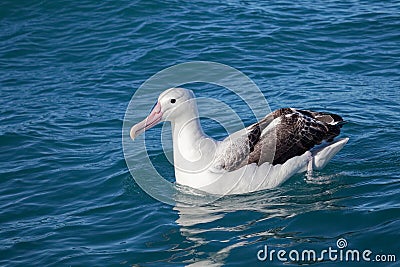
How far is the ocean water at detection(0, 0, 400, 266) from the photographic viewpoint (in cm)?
856

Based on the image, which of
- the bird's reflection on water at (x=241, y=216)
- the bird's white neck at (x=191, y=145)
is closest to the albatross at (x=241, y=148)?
the bird's white neck at (x=191, y=145)

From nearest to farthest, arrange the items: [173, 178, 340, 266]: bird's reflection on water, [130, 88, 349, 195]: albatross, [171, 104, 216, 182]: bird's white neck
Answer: [173, 178, 340, 266]: bird's reflection on water → [130, 88, 349, 195]: albatross → [171, 104, 216, 182]: bird's white neck

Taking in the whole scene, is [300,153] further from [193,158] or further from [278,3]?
[278,3]

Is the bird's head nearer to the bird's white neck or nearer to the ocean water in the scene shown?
the bird's white neck

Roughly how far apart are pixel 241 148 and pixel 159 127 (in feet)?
9.65

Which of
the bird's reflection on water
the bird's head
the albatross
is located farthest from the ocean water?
the bird's head

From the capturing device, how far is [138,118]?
12664mm

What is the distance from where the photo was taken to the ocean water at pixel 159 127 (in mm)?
8562

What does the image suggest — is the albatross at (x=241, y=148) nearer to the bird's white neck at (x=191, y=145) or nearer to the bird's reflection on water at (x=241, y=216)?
the bird's white neck at (x=191, y=145)

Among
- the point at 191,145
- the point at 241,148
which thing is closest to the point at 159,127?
the point at 191,145

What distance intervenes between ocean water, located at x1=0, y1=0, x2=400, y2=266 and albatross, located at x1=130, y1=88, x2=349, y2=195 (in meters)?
0.20

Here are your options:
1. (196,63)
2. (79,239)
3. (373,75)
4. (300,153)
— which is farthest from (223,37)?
(79,239)

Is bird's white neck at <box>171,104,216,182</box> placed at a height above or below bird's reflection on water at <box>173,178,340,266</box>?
above

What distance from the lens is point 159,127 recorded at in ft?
40.9
